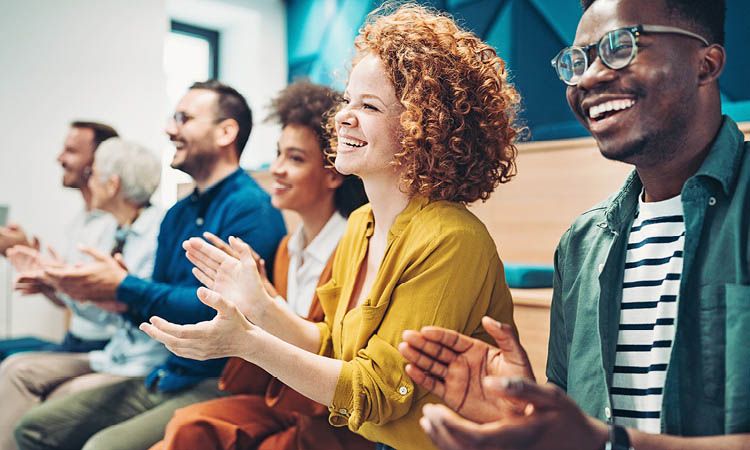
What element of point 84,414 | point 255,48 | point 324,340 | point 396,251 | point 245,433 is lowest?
point 84,414

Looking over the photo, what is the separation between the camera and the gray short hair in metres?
2.98

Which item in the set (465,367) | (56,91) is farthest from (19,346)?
(465,367)

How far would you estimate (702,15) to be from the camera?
3.59 ft

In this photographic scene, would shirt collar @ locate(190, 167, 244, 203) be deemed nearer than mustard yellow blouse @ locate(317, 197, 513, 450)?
No

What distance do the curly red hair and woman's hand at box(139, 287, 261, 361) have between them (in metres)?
0.46

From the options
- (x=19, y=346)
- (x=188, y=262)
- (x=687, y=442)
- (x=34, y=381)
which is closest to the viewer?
(x=687, y=442)

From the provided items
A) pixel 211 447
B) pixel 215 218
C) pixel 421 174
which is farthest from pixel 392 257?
pixel 215 218

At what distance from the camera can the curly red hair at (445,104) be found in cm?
145

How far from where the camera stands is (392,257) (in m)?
1.41

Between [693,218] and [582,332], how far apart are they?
0.27 metres

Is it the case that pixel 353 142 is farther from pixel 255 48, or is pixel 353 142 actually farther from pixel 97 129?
pixel 255 48

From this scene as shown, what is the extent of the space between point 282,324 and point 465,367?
527mm

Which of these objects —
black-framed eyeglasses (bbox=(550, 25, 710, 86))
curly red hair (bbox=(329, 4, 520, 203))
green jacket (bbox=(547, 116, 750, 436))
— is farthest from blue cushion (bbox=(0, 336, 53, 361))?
black-framed eyeglasses (bbox=(550, 25, 710, 86))

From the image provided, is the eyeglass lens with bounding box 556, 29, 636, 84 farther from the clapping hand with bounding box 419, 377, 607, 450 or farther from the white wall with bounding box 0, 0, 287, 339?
the white wall with bounding box 0, 0, 287, 339
